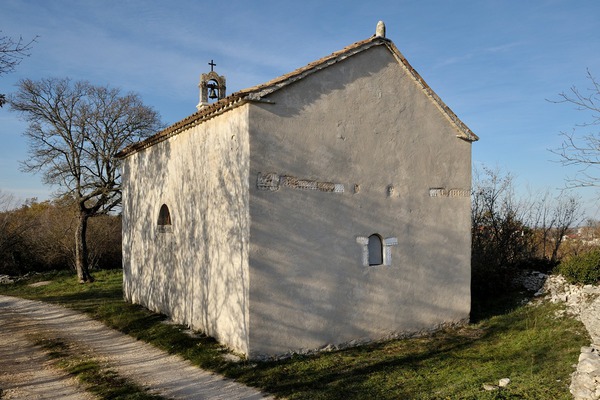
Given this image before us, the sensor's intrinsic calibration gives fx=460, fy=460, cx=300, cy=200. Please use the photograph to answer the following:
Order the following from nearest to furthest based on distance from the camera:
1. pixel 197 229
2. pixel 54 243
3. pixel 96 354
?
pixel 96 354
pixel 197 229
pixel 54 243

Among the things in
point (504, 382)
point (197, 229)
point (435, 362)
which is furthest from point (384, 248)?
point (197, 229)

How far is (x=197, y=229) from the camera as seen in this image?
32.1ft

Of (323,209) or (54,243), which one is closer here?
(323,209)

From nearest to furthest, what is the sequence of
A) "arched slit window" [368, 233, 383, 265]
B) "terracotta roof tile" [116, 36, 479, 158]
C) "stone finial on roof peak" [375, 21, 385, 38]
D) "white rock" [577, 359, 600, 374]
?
1. "white rock" [577, 359, 600, 374]
2. "terracotta roof tile" [116, 36, 479, 158]
3. "arched slit window" [368, 233, 383, 265]
4. "stone finial on roof peak" [375, 21, 385, 38]

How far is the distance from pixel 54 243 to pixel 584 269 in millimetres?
23299

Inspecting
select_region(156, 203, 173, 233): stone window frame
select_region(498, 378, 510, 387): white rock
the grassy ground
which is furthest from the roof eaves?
select_region(156, 203, 173, 233): stone window frame

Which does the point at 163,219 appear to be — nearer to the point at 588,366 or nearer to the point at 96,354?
the point at 96,354

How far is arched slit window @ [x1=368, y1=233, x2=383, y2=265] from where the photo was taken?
907cm

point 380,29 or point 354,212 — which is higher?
point 380,29

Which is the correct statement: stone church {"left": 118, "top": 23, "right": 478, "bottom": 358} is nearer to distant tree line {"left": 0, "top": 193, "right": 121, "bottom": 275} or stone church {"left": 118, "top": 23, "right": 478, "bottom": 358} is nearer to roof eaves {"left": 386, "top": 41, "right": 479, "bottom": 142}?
roof eaves {"left": 386, "top": 41, "right": 479, "bottom": 142}

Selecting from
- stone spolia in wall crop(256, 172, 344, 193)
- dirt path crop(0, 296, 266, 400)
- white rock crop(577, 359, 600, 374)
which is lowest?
dirt path crop(0, 296, 266, 400)

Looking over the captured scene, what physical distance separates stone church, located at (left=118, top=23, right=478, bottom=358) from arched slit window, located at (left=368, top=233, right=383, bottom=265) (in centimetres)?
2

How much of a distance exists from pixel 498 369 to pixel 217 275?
5.12 meters

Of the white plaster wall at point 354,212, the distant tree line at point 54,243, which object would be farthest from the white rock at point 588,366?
the distant tree line at point 54,243
